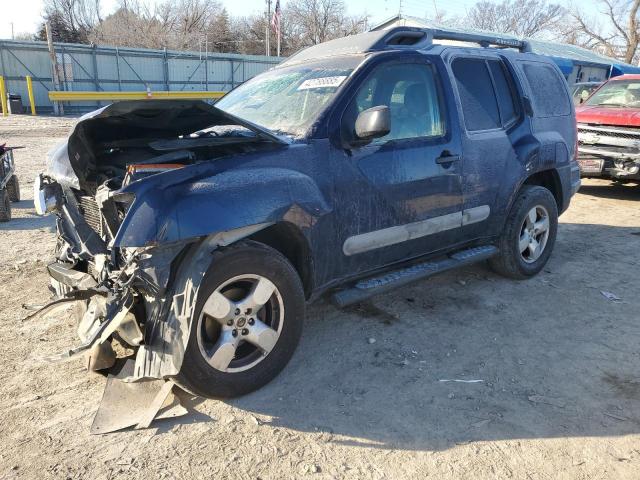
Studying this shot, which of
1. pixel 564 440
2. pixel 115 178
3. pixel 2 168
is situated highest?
pixel 115 178

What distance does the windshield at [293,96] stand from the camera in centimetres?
349

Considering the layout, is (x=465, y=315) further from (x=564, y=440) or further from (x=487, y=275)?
(x=564, y=440)

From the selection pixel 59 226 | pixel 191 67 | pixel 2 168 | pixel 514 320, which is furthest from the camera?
pixel 191 67

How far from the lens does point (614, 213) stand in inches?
309

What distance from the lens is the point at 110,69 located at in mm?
26141

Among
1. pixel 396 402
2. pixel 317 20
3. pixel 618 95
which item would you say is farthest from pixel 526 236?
pixel 317 20

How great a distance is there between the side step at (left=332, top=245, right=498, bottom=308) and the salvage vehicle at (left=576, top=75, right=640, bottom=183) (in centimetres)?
519

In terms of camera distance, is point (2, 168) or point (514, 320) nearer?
point (514, 320)

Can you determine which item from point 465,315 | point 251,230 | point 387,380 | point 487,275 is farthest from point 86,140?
point 487,275

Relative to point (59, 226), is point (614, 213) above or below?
below

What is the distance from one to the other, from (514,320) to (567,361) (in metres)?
0.65

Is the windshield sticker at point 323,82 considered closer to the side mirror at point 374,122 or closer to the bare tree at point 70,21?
the side mirror at point 374,122

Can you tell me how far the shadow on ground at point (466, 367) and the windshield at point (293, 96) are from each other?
5.08ft

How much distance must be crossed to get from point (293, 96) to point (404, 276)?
5.04ft
